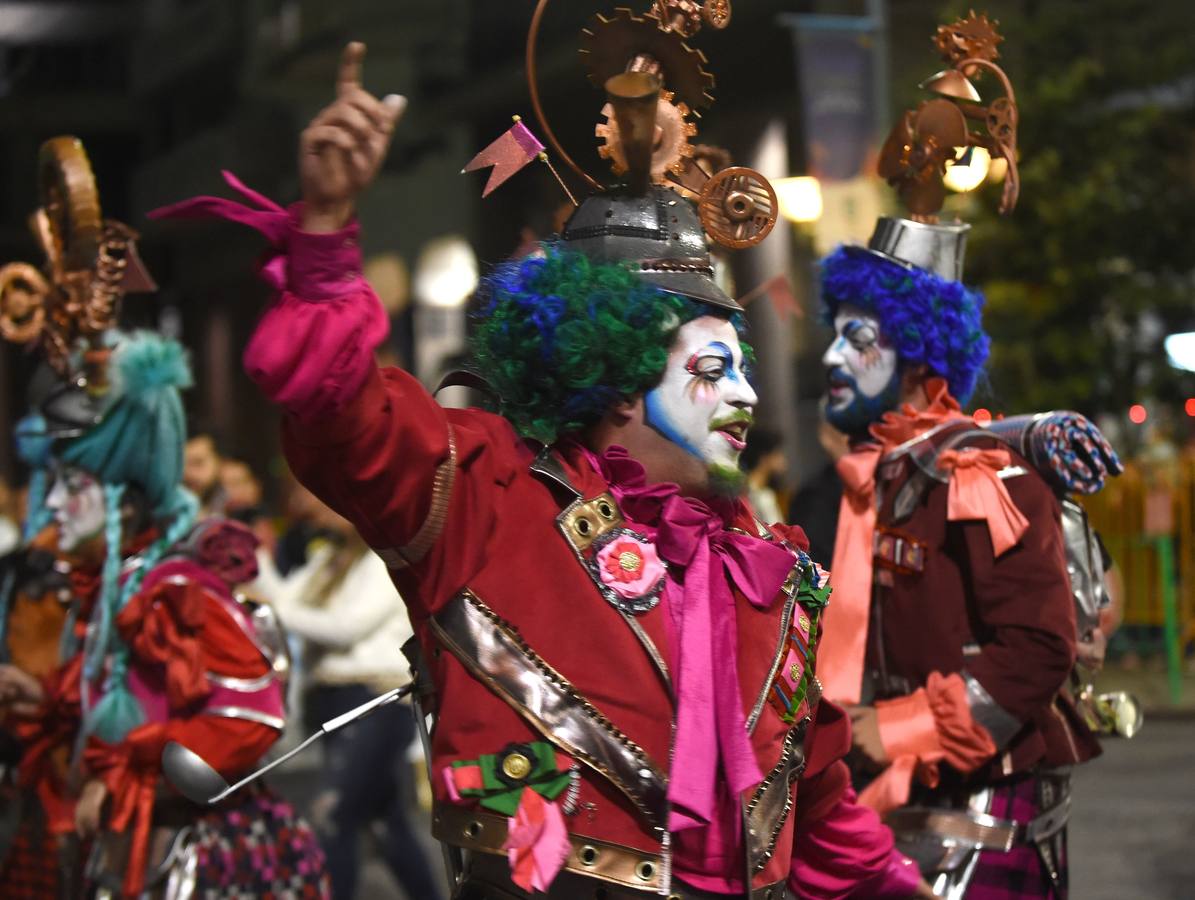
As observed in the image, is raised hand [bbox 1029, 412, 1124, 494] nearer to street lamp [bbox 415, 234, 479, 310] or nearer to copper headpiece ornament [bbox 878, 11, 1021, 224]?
copper headpiece ornament [bbox 878, 11, 1021, 224]

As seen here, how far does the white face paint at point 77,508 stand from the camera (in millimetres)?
4898

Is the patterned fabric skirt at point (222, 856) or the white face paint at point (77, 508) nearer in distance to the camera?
the patterned fabric skirt at point (222, 856)

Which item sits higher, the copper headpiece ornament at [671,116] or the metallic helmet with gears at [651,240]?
the copper headpiece ornament at [671,116]

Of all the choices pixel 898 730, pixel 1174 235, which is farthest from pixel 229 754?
pixel 1174 235

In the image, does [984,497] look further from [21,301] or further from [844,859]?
[21,301]

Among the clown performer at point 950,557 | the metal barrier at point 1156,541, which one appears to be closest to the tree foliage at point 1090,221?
the metal barrier at point 1156,541

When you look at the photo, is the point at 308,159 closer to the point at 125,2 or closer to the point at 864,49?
the point at 864,49

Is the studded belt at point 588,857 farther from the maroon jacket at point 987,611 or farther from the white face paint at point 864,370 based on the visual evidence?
the white face paint at point 864,370

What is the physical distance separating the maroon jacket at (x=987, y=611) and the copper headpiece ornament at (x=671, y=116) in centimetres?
140

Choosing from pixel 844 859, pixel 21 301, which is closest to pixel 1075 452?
pixel 844 859

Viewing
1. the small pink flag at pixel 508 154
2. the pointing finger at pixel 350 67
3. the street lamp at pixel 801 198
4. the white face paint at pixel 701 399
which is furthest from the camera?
the street lamp at pixel 801 198

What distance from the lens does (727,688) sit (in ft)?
9.09

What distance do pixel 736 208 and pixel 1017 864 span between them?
198 centimetres

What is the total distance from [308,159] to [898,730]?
2.38 metres
